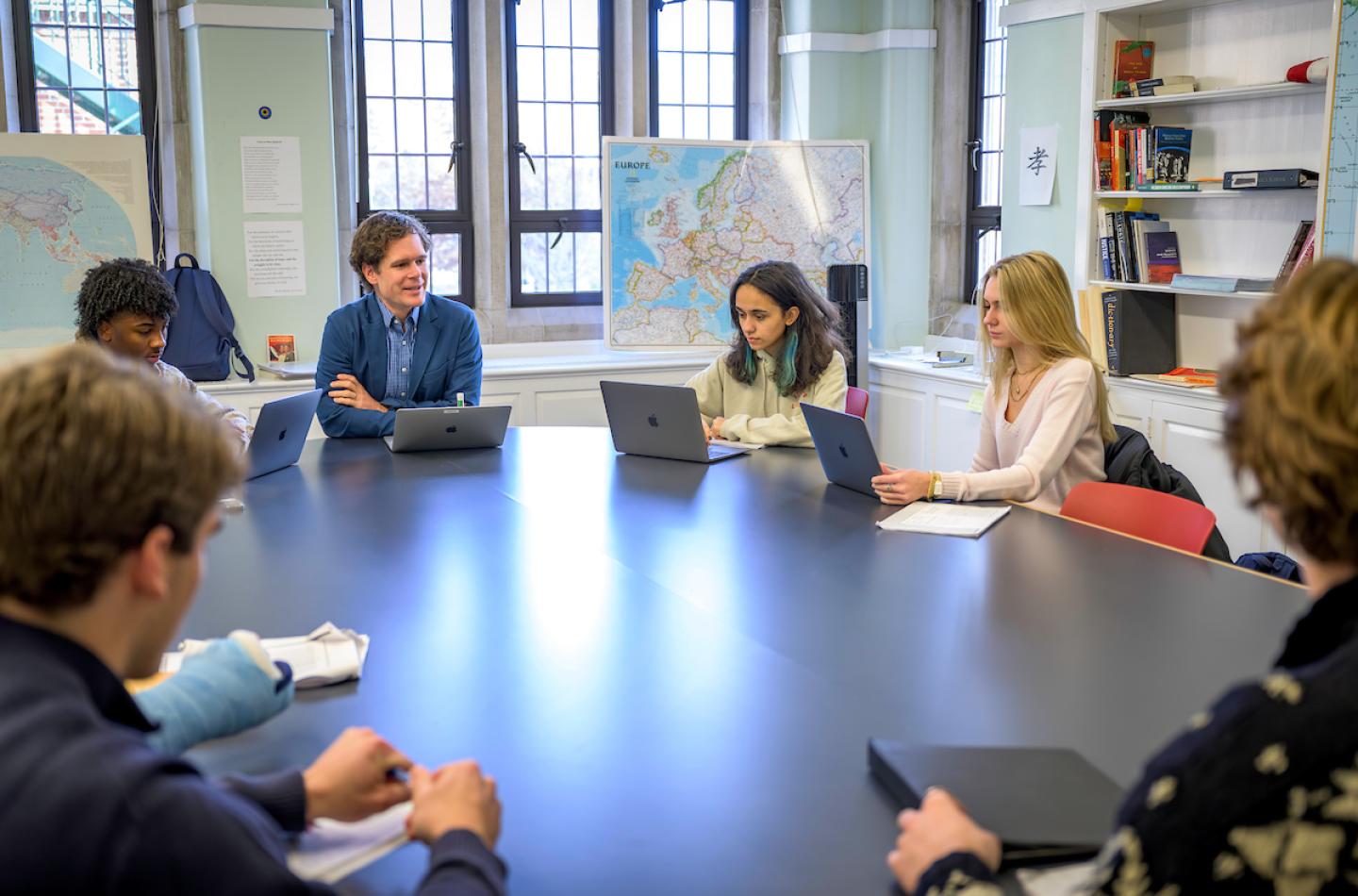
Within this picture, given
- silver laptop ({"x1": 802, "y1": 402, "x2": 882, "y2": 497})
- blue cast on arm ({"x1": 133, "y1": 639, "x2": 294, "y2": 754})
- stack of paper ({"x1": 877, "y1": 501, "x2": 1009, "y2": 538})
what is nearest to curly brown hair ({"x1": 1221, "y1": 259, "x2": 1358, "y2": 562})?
blue cast on arm ({"x1": 133, "y1": 639, "x2": 294, "y2": 754})

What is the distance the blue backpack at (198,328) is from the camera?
5.22 m

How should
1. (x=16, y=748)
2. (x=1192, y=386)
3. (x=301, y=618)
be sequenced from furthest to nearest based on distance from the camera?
1. (x=1192, y=386)
2. (x=301, y=618)
3. (x=16, y=748)

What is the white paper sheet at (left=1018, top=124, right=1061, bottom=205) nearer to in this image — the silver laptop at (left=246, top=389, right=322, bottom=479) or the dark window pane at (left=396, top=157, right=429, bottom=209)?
the dark window pane at (left=396, top=157, right=429, bottom=209)

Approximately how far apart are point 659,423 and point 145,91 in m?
3.34

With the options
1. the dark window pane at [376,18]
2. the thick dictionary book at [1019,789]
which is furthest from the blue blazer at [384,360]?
the thick dictionary book at [1019,789]

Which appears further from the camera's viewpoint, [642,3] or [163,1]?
[642,3]

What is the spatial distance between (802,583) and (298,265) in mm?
3677

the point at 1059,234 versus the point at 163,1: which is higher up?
the point at 163,1

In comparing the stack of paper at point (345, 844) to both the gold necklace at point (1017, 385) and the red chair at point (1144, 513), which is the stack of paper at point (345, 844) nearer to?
the red chair at point (1144, 513)

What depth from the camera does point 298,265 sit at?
5.47 metres

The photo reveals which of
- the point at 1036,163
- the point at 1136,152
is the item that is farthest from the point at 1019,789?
the point at 1036,163

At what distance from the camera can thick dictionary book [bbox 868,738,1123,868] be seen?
1.36 meters

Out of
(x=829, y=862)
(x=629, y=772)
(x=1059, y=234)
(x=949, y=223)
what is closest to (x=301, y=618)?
(x=629, y=772)

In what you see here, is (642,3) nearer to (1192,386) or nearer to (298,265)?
(298,265)
